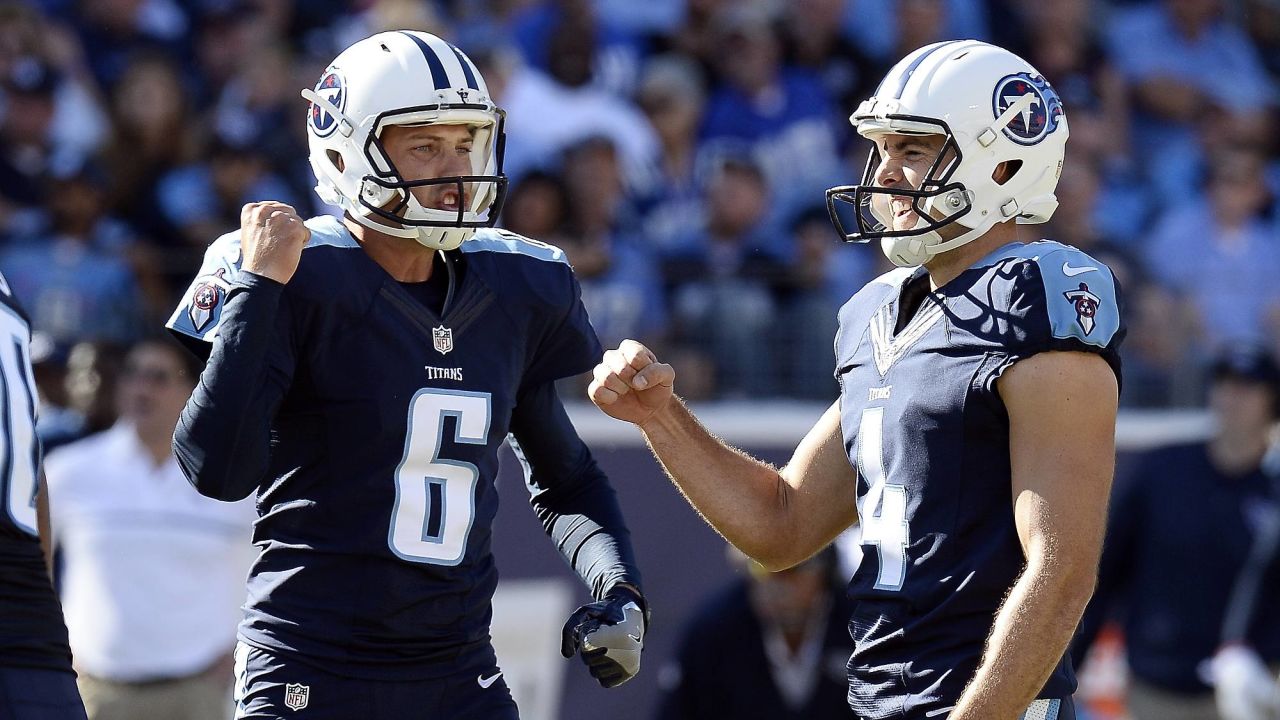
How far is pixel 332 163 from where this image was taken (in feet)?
12.3

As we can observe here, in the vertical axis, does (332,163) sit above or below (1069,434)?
above

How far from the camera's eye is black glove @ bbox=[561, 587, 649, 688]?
359cm

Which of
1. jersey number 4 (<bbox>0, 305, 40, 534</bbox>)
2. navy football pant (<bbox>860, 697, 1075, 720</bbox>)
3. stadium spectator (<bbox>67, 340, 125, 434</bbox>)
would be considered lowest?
stadium spectator (<bbox>67, 340, 125, 434</bbox>)

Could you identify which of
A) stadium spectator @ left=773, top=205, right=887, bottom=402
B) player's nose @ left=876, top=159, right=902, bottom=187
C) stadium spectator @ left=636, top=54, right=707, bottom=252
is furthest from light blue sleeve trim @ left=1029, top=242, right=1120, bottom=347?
stadium spectator @ left=636, top=54, right=707, bottom=252

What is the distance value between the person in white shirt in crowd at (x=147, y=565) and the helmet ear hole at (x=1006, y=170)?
392cm

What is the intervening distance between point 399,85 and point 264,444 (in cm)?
81

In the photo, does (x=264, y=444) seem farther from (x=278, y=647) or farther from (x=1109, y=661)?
(x=1109, y=661)

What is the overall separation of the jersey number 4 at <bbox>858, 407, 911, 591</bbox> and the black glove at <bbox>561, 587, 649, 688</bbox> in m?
0.53

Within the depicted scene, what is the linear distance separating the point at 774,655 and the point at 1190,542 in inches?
70.4

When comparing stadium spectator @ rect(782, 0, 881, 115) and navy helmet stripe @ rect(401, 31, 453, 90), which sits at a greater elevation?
navy helmet stripe @ rect(401, 31, 453, 90)

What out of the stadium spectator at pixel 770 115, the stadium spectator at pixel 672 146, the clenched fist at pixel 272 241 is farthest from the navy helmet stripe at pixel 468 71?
the stadium spectator at pixel 770 115

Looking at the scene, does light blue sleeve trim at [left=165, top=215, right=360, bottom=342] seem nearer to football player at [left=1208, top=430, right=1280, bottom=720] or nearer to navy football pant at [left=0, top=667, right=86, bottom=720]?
navy football pant at [left=0, top=667, right=86, bottom=720]

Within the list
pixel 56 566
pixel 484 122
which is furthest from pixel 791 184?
pixel 484 122

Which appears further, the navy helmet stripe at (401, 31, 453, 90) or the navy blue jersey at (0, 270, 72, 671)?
the navy helmet stripe at (401, 31, 453, 90)
